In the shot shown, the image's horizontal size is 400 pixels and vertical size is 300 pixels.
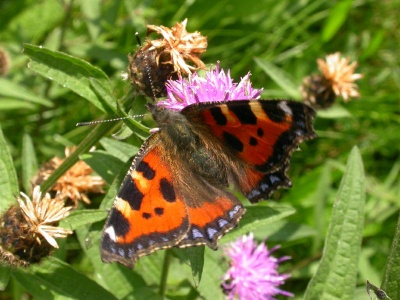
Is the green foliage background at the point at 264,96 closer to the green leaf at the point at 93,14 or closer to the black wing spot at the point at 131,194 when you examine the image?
the green leaf at the point at 93,14

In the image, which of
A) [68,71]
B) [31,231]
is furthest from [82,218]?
[68,71]

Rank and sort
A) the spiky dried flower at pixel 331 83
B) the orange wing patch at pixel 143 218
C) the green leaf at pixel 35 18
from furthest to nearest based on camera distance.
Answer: the green leaf at pixel 35 18, the spiky dried flower at pixel 331 83, the orange wing patch at pixel 143 218

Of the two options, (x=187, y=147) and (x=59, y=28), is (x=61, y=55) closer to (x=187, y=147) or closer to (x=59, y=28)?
(x=187, y=147)

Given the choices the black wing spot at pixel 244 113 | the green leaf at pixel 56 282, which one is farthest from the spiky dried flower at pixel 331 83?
the green leaf at pixel 56 282

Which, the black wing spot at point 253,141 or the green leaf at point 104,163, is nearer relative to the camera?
the black wing spot at point 253,141

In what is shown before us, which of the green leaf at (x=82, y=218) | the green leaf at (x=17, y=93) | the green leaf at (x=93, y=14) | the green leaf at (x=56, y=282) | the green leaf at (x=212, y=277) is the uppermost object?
the green leaf at (x=93, y=14)

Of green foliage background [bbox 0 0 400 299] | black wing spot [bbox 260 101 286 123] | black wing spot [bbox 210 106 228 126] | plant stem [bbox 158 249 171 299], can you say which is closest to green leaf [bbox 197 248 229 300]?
green foliage background [bbox 0 0 400 299]

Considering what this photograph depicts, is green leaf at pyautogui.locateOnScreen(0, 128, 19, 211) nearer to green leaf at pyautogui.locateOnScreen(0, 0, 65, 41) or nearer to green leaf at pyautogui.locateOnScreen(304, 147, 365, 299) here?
green leaf at pyautogui.locateOnScreen(304, 147, 365, 299)
